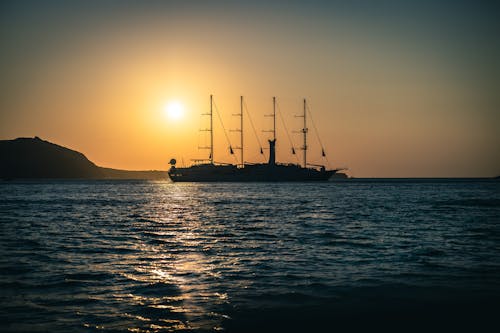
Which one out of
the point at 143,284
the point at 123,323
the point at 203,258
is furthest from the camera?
the point at 203,258

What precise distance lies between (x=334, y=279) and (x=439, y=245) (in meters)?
9.25

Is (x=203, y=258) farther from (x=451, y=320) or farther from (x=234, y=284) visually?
(x=451, y=320)

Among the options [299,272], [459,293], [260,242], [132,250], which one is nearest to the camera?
[459,293]

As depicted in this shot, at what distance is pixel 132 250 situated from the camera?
19.8 meters

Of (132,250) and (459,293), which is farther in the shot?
(132,250)

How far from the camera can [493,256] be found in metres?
17.6

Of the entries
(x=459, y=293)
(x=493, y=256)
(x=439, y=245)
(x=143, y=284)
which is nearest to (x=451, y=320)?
(x=459, y=293)

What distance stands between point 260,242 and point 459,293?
11608 millimetres

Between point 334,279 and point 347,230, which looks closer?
point 334,279

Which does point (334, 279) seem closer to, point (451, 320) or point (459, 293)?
point (459, 293)

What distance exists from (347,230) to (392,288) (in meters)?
15.3

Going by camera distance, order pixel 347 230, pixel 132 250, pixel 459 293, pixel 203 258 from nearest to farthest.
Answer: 1. pixel 459 293
2. pixel 203 258
3. pixel 132 250
4. pixel 347 230

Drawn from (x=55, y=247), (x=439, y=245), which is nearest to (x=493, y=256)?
(x=439, y=245)

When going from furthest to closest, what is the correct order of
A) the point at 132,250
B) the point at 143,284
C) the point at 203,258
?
the point at 132,250 → the point at 203,258 → the point at 143,284
